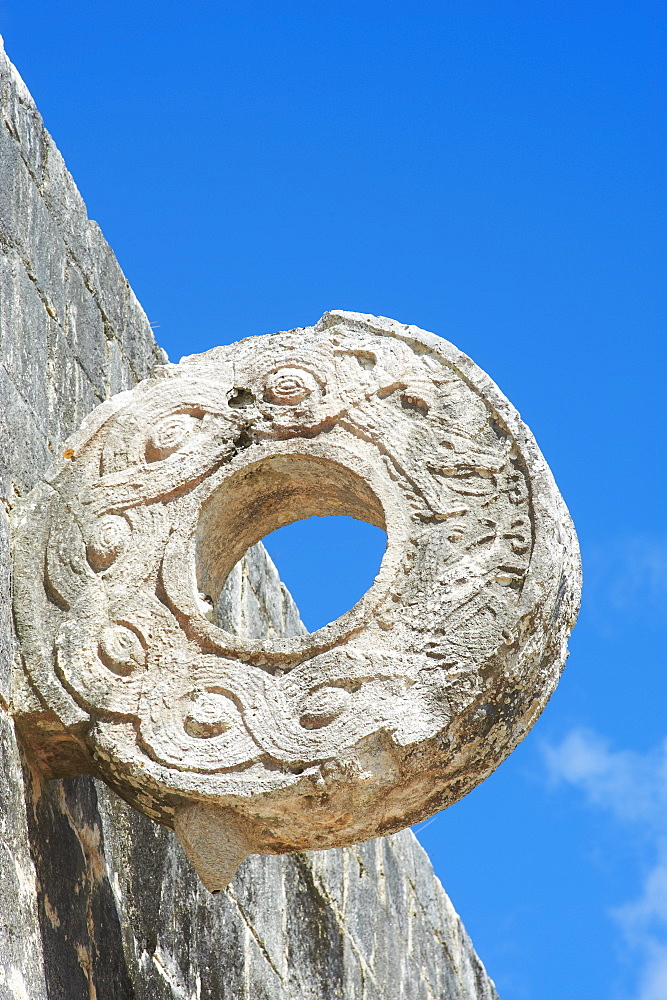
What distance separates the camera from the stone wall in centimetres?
337

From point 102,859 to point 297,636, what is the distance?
0.97m

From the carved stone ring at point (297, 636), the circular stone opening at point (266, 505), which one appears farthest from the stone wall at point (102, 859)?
the circular stone opening at point (266, 505)

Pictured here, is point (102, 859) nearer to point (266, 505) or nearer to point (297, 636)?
point (297, 636)

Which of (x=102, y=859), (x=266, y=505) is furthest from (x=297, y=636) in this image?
(x=102, y=859)

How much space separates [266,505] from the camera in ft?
12.6

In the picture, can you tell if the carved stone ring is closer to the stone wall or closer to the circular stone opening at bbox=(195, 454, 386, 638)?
the circular stone opening at bbox=(195, 454, 386, 638)

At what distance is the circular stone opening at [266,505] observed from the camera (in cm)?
362

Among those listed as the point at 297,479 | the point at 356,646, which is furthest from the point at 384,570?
the point at 297,479

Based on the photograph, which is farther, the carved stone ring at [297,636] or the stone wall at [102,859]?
the stone wall at [102,859]

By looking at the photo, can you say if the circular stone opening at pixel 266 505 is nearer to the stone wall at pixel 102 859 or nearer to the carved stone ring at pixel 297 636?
the carved stone ring at pixel 297 636

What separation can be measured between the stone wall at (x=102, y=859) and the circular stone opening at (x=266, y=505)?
0.55 metres

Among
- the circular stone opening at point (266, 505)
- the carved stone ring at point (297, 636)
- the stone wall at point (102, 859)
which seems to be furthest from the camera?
the circular stone opening at point (266, 505)

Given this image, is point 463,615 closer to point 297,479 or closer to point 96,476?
point 297,479

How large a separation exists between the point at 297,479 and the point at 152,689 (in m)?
0.78
